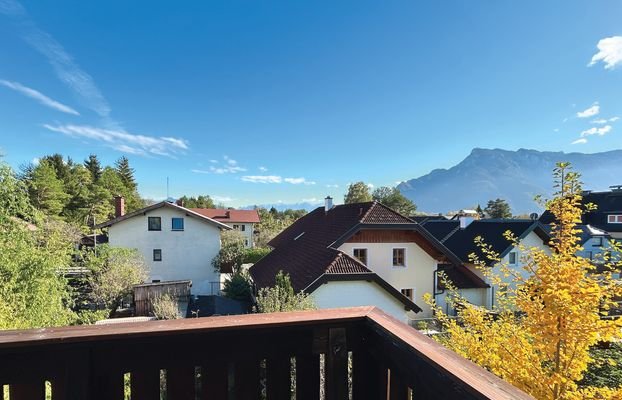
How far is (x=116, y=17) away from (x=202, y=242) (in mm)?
13530

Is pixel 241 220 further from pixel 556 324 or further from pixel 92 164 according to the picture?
pixel 556 324

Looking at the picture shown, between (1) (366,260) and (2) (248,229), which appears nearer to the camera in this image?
(1) (366,260)


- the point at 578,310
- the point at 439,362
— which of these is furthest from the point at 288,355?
the point at 578,310

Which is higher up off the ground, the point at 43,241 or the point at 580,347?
the point at 43,241

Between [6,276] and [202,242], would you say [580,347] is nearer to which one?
[6,276]

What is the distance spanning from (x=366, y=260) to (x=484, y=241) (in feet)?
36.5

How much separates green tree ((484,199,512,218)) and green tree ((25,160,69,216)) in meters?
64.6

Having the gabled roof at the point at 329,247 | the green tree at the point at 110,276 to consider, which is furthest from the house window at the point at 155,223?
the gabled roof at the point at 329,247

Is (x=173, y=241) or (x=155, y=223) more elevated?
(x=155, y=223)

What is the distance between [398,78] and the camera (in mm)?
18781

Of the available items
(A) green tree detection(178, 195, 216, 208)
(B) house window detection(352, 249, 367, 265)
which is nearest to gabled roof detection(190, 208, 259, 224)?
(A) green tree detection(178, 195, 216, 208)

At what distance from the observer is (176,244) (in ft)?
66.1

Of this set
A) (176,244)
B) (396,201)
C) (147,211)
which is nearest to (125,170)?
(147,211)

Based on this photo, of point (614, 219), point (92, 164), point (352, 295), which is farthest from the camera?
point (92, 164)
